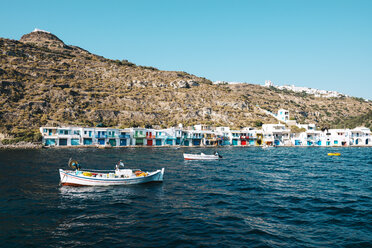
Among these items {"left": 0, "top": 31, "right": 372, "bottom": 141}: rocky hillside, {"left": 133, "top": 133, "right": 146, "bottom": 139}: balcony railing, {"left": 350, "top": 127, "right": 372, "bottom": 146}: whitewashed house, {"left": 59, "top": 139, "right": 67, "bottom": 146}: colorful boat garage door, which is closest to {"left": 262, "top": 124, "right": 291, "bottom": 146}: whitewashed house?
{"left": 0, "top": 31, "right": 372, "bottom": 141}: rocky hillside

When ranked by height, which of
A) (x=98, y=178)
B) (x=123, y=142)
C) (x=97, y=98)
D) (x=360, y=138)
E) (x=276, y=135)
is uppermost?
(x=97, y=98)

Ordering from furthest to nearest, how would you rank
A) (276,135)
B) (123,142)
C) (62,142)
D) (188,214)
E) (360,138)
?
(360,138)
(276,135)
(123,142)
(62,142)
(188,214)

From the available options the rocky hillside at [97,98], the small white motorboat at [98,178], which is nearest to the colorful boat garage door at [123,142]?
the rocky hillside at [97,98]

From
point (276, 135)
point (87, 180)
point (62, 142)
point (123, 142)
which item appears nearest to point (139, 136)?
point (123, 142)

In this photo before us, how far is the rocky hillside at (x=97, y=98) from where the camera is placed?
98.6 m

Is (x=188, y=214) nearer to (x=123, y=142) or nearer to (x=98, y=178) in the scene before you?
(x=98, y=178)

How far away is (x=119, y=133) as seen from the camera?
88.6m

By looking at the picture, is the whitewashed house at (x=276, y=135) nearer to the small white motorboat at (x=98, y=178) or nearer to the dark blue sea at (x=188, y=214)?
the dark blue sea at (x=188, y=214)

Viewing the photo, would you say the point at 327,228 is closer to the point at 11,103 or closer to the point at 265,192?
the point at 265,192

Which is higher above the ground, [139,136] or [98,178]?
[139,136]

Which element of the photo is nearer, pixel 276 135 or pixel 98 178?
pixel 98 178

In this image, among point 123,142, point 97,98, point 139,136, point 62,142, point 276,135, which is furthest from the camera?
point 97,98

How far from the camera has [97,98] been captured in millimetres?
120312

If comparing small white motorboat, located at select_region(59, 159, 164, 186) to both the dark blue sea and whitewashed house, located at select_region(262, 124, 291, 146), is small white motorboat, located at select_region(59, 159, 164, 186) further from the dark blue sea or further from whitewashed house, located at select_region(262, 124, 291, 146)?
whitewashed house, located at select_region(262, 124, 291, 146)
